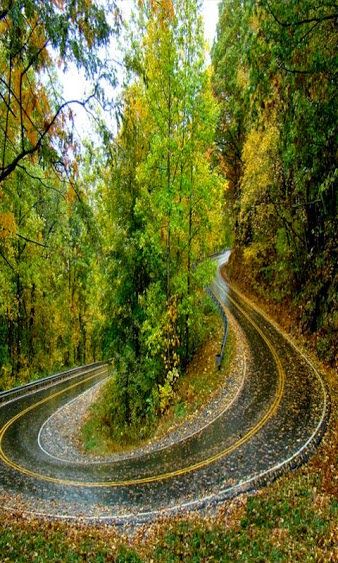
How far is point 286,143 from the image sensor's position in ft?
33.3

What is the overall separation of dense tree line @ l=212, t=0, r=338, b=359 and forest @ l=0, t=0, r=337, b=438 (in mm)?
77

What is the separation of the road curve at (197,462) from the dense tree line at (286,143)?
16.5 ft

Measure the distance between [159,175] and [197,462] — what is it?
Result: 12.5 meters

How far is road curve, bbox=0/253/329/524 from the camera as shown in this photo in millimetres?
11234

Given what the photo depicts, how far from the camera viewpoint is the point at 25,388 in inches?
1070

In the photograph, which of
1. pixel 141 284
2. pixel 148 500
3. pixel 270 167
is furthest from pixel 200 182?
pixel 148 500

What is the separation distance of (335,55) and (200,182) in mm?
10464

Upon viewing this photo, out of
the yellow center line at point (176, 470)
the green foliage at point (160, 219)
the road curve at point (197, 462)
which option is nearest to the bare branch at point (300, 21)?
the green foliage at point (160, 219)

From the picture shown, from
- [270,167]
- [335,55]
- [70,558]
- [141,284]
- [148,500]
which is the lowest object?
[148,500]

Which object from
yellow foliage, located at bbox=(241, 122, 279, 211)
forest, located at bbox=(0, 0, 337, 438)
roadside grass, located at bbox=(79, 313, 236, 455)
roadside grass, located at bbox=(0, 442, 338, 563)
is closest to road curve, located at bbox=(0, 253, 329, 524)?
roadside grass, located at bbox=(0, 442, 338, 563)

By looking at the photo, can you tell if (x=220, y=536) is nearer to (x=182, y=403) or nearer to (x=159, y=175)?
(x=182, y=403)

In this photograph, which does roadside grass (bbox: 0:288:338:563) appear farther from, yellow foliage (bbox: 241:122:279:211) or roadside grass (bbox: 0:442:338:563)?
yellow foliage (bbox: 241:122:279:211)

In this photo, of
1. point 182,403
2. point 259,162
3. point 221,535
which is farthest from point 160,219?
point 221,535

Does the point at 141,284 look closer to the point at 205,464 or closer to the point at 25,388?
the point at 205,464
